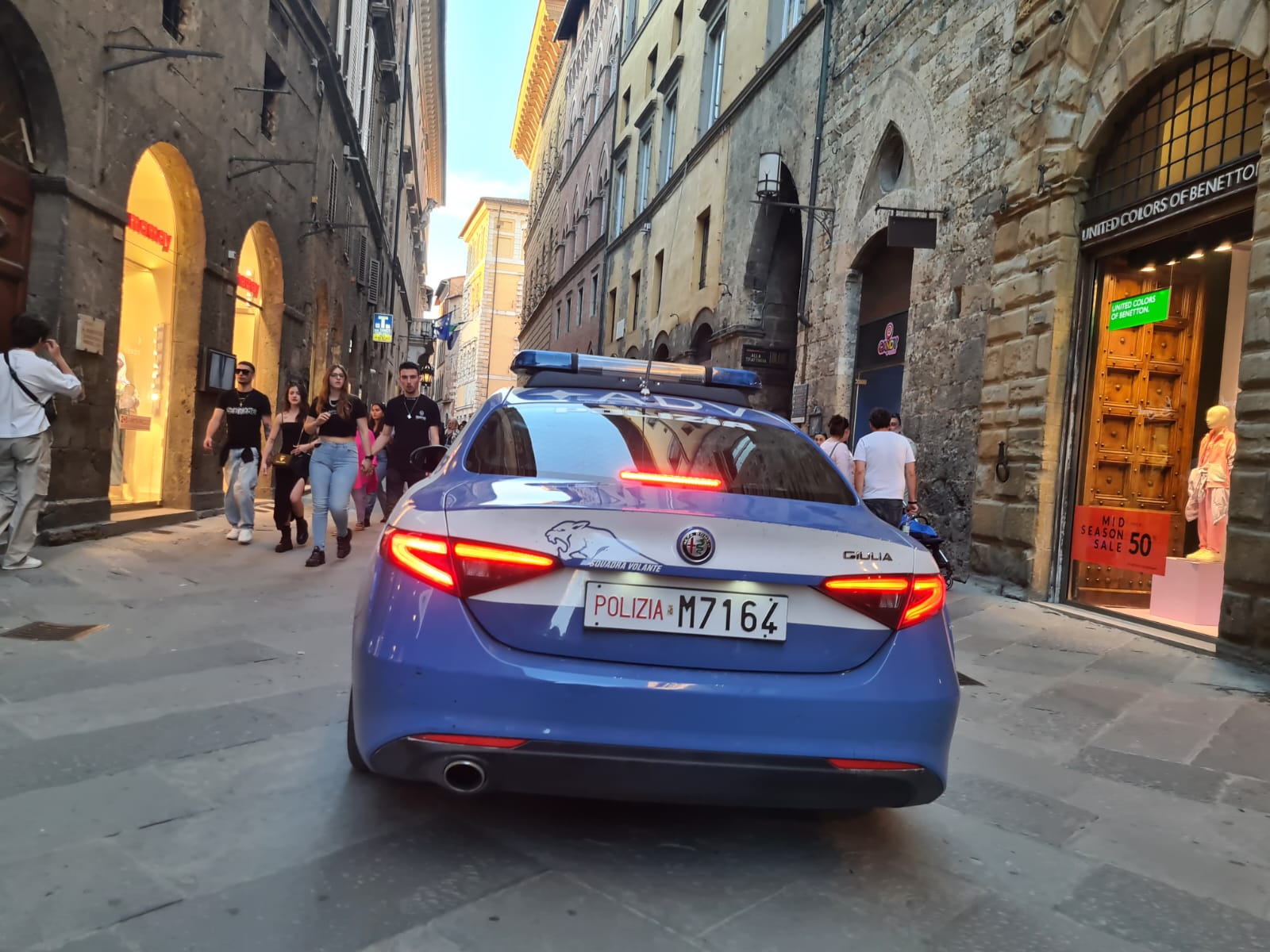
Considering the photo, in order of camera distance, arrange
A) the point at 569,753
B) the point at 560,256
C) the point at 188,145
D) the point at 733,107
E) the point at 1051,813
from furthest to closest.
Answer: the point at 560,256 → the point at 733,107 → the point at 188,145 → the point at 1051,813 → the point at 569,753

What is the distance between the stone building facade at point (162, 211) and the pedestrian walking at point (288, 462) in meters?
0.48

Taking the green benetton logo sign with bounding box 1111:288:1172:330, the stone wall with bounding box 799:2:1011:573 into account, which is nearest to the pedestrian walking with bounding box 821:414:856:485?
the stone wall with bounding box 799:2:1011:573

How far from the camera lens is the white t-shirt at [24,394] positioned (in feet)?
21.4

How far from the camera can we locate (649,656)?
8.15 feet

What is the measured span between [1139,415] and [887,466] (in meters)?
2.14

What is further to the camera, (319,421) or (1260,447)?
(319,421)

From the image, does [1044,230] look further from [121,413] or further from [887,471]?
[121,413]

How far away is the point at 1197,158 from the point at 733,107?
1233 cm

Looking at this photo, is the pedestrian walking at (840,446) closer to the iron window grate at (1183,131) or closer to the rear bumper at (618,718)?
the iron window grate at (1183,131)

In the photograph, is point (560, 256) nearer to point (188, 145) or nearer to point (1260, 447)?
point (188, 145)

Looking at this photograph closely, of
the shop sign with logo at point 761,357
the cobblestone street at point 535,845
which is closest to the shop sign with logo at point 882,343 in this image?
the shop sign with logo at point 761,357

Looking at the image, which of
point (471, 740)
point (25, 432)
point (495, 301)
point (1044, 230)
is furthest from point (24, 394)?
point (495, 301)

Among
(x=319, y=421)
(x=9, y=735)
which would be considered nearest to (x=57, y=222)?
(x=319, y=421)

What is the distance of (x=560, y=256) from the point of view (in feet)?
136
